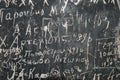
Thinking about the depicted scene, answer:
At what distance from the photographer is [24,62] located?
5203 mm

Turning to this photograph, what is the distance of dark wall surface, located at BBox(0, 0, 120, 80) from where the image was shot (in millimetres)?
4824

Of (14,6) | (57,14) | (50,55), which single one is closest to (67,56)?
(50,55)

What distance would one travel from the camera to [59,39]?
5066 mm

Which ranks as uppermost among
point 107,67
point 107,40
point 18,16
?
point 18,16

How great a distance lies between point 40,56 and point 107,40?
0.92m

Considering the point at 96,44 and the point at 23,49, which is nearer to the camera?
the point at 96,44

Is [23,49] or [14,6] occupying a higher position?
[14,6]

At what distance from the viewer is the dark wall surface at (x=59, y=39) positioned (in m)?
4.82

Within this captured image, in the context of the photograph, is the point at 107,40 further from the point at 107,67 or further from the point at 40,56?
the point at 40,56

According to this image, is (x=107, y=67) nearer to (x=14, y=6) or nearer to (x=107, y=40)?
(x=107, y=40)

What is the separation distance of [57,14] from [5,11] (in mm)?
736

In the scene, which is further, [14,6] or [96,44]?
[14,6]

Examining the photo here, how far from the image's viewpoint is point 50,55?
511cm

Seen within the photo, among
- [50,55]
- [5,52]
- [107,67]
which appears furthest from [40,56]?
[107,67]
